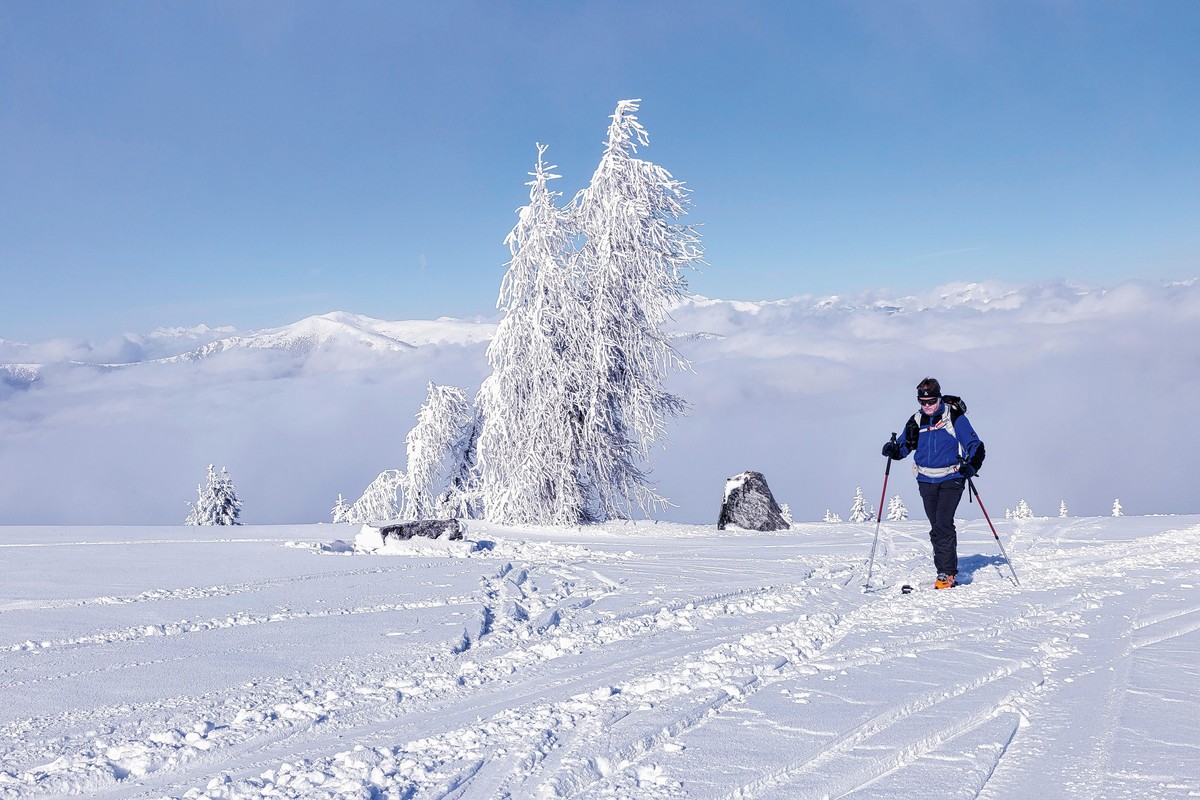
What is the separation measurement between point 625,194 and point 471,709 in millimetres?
13257

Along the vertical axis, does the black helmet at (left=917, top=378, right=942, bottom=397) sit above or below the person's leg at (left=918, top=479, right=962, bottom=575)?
above

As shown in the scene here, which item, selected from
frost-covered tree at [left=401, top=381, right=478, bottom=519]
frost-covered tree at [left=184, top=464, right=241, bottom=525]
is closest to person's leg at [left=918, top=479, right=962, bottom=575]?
frost-covered tree at [left=401, top=381, right=478, bottom=519]

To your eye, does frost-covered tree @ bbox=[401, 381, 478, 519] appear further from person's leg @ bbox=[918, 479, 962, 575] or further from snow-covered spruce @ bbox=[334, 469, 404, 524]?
person's leg @ bbox=[918, 479, 962, 575]

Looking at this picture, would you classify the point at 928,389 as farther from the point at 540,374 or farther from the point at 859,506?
the point at 859,506

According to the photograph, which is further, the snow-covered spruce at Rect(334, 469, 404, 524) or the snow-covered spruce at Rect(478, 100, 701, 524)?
the snow-covered spruce at Rect(334, 469, 404, 524)

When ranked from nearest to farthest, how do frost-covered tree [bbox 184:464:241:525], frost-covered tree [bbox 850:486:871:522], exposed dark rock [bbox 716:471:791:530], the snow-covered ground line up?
the snow-covered ground → exposed dark rock [bbox 716:471:791:530] → frost-covered tree [bbox 184:464:241:525] → frost-covered tree [bbox 850:486:871:522]

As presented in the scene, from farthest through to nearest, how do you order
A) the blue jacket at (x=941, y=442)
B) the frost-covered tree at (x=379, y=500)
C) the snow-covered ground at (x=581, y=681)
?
the frost-covered tree at (x=379, y=500) → the blue jacket at (x=941, y=442) → the snow-covered ground at (x=581, y=681)

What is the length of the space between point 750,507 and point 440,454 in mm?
11445

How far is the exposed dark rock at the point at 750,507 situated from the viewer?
14.1m

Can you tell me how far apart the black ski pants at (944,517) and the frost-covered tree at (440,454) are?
15886 millimetres

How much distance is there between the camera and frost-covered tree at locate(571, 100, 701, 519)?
15.5m

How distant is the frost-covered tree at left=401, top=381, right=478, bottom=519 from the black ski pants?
15.9 m

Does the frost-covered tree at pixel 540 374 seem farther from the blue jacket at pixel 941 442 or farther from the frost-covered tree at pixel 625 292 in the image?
the blue jacket at pixel 941 442

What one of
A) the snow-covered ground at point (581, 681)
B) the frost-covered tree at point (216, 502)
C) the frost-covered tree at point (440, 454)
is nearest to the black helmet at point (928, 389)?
the snow-covered ground at point (581, 681)
